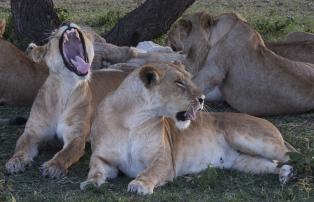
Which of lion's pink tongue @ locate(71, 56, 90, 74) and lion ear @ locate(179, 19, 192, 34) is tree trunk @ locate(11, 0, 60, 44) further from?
lion's pink tongue @ locate(71, 56, 90, 74)

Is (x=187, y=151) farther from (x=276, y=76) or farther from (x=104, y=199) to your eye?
(x=276, y=76)

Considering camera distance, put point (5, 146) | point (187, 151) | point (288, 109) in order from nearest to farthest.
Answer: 1. point (187, 151)
2. point (5, 146)
3. point (288, 109)

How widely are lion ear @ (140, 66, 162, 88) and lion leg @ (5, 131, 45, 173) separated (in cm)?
90

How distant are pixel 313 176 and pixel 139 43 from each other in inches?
150

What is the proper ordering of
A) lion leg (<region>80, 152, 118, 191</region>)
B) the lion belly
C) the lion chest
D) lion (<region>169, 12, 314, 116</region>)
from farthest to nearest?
lion (<region>169, 12, 314, 116</region>) → the lion belly → the lion chest → lion leg (<region>80, 152, 118, 191</region>)

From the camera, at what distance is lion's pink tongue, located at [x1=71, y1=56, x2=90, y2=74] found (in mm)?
5086

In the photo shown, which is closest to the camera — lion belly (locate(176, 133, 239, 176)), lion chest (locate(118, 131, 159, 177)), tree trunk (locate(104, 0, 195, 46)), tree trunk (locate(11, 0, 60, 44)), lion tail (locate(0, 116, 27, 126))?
lion chest (locate(118, 131, 159, 177))

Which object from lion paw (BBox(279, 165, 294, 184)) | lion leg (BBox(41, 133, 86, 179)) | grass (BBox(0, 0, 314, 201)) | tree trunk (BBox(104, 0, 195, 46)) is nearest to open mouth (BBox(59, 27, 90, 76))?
lion leg (BBox(41, 133, 86, 179))

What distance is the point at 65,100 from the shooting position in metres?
5.26

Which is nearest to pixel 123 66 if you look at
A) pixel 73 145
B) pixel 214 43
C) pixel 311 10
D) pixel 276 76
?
pixel 214 43

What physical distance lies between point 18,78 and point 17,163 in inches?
68.3

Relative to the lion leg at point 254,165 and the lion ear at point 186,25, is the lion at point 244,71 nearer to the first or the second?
the lion ear at point 186,25

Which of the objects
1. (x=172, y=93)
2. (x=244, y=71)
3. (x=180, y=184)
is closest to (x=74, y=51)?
(x=172, y=93)

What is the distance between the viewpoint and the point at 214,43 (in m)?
6.68
